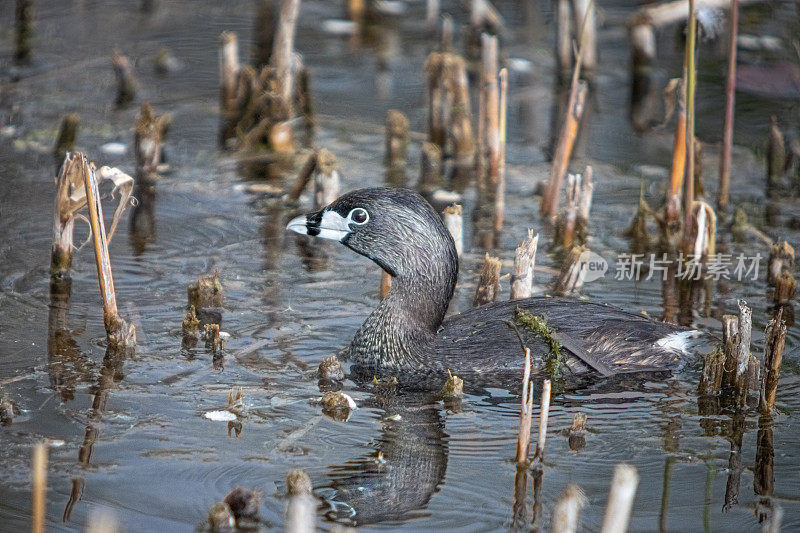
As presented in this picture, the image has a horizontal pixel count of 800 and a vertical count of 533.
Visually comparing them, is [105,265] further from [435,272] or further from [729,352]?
[729,352]

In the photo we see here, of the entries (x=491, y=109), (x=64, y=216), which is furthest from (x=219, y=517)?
(x=491, y=109)

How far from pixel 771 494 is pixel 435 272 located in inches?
92.6

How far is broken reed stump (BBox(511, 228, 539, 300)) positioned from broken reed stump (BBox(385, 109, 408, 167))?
403 centimetres

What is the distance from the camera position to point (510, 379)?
6766mm

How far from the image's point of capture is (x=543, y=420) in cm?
549

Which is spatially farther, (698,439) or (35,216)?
(35,216)

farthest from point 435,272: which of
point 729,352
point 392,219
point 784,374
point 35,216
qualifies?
point 35,216

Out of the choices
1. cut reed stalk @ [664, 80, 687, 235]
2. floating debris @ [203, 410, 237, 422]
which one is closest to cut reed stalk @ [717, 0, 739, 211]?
cut reed stalk @ [664, 80, 687, 235]

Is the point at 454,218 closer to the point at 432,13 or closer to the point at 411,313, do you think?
the point at 411,313

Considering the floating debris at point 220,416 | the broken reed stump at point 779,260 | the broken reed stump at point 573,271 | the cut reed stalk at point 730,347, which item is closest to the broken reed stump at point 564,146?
the broken reed stump at point 573,271

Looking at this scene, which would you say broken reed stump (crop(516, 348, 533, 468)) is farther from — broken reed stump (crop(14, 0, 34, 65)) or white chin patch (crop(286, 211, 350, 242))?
broken reed stump (crop(14, 0, 34, 65))

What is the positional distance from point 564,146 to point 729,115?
1384 mm

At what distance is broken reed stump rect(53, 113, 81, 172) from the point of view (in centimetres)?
1102

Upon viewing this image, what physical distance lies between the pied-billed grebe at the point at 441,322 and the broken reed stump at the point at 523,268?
0.41m
